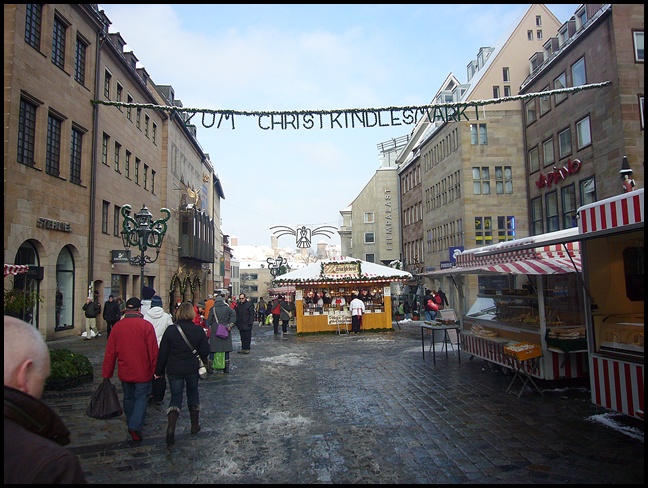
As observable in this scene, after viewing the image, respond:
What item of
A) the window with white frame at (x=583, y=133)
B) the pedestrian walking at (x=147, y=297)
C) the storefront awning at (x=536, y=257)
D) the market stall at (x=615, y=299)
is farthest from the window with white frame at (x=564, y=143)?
the pedestrian walking at (x=147, y=297)

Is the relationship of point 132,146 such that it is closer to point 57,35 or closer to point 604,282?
point 57,35

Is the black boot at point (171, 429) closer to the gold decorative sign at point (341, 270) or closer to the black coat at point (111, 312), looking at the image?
the black coat at point (111, 312)

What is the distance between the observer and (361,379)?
10898 millimetres

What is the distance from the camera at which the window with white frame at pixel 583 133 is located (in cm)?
2541

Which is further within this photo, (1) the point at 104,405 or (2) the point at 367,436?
(2) the point at 367,436

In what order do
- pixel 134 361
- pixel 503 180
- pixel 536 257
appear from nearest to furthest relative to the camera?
pixel 134 361 < pixel 536 257 < pixel 503 180

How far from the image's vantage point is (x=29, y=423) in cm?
181

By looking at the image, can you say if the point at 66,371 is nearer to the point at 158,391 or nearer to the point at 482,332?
the point at 158,391

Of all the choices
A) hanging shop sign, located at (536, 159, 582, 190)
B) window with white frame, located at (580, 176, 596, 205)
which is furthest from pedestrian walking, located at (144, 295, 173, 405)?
hanging shop sign, located at (536, 159, 582, 190)

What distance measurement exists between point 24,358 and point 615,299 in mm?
7841

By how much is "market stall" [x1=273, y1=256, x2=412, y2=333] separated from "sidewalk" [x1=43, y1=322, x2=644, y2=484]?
1247 centimetres

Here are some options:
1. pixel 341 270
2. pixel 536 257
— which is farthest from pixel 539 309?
pixel 341 270

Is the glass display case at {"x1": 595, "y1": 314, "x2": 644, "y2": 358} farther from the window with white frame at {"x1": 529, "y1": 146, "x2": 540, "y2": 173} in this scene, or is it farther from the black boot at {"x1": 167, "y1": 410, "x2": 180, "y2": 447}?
the window with white frame at {"x1": 529, "y1": 146, "x2": 540, "y2": 173}

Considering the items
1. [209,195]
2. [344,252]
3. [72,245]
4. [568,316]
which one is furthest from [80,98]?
[344,252]
